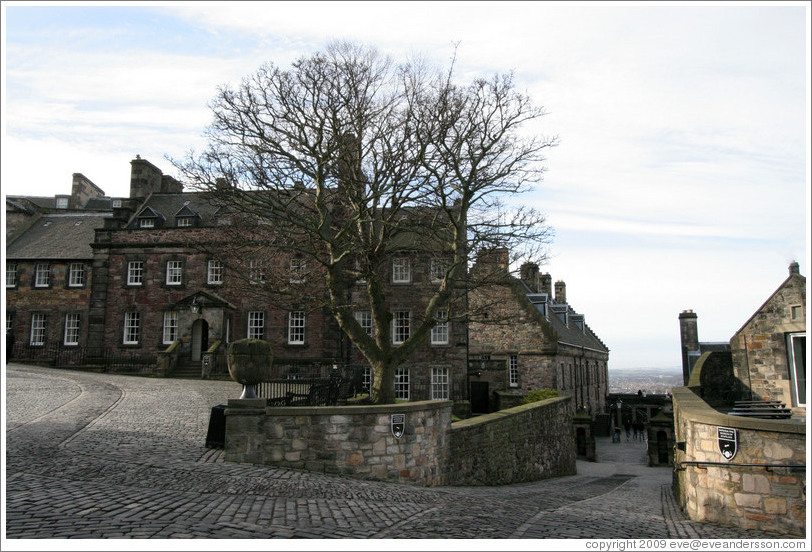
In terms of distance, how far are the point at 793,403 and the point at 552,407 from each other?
8894 millimetres

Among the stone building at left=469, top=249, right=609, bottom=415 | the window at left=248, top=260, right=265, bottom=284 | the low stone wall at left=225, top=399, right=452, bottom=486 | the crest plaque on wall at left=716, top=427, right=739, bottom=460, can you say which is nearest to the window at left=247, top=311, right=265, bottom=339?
the window at left=248, top=260, right=265, bottom=284

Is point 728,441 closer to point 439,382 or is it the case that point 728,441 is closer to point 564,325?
point 439,382

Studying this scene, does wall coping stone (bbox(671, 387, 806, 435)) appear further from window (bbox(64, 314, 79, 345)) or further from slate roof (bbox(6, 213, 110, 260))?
slate roof (bbox(6, 213, 110, 260))

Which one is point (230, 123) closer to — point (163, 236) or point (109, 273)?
point (163, 236)

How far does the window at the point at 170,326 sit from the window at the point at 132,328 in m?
1.60

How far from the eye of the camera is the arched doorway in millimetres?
31797

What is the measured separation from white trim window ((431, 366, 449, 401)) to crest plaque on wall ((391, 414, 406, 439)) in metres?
17.9

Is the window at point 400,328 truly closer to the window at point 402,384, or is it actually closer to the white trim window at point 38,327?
the window at point 402,384

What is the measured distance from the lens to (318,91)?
17031mm

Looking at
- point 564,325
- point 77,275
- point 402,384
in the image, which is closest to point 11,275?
point 77,275

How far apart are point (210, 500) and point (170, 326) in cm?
2548

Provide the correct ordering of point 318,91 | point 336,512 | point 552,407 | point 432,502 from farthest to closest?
1. point 552,407
2. point 318,91
3. point 432,502
4. point 336,512

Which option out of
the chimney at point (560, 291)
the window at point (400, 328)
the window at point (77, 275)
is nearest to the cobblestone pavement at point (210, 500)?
the window at point (400, 328)

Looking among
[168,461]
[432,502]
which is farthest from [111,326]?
[432,502]
